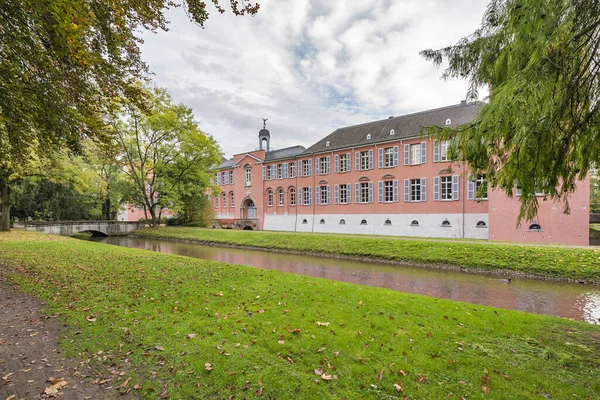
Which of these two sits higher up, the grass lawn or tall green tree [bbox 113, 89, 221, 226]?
tall green tree [bbox 113, 89, 221, 226]

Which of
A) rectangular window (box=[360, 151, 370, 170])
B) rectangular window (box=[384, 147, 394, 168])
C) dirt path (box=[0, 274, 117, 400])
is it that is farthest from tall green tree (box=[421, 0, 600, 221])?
rectangular window (box=[360, 151, 370, 170])

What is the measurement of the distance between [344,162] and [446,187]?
9.27m

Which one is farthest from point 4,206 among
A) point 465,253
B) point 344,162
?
point 465,253

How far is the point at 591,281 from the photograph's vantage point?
10180mm

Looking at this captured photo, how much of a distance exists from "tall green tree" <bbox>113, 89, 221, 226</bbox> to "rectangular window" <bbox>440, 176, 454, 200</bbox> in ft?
66.1

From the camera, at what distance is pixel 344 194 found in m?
27.7

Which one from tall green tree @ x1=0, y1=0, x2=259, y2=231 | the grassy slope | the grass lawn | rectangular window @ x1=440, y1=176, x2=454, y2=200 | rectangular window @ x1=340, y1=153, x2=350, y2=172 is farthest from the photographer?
rectangular window @ x1=340, y1=153, x2=350, y2=172

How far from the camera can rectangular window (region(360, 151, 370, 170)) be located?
26406 millimetres

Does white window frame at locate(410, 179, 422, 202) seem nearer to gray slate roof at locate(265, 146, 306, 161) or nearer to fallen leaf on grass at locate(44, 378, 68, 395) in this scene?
gray slate roof at locate(265, 146, 306, 161)

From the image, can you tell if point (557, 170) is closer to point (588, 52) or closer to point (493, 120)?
point (493, 120)

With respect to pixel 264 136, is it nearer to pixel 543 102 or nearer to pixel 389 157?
pixel 389 157

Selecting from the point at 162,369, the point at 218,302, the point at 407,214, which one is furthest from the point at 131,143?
the point at 162,369

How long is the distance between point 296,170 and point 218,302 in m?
26.8

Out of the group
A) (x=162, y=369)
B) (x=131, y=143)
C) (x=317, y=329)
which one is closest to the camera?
(x=162, y=369)
